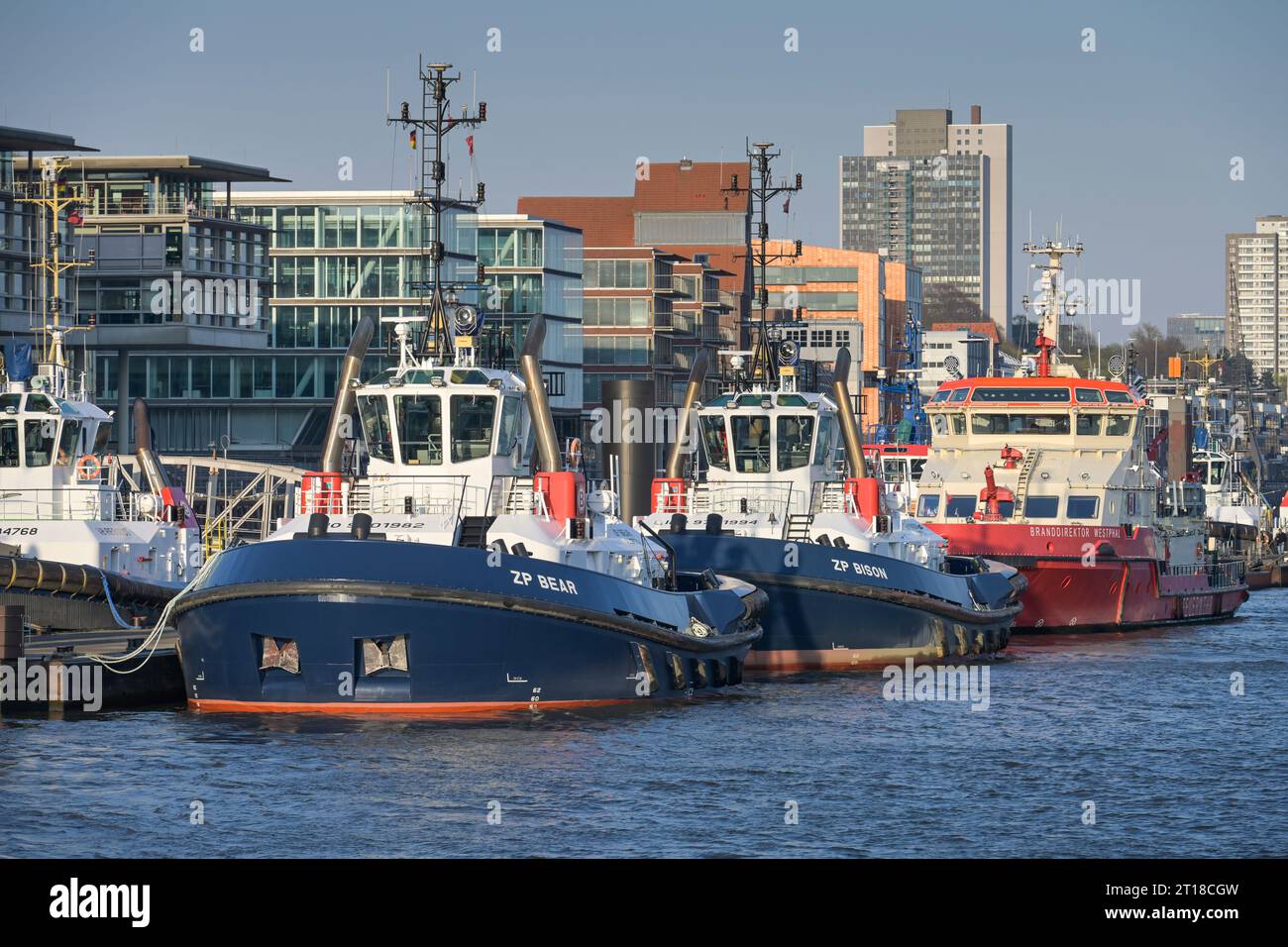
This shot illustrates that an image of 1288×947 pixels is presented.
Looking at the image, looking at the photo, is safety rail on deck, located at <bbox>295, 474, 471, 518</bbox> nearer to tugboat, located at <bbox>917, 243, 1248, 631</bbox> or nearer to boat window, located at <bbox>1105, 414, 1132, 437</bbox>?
tugboat, located at <bbox>917, 243, 1248, 631</bbox>

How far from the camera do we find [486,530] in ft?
96.6

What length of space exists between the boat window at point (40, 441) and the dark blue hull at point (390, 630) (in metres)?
10.1

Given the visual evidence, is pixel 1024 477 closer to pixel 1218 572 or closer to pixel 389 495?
pixel 1218 572

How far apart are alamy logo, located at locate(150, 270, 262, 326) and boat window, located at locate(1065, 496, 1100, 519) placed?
41426mm

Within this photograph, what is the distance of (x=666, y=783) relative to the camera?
2448 centimetres

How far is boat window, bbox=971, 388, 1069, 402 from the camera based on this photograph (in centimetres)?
5144

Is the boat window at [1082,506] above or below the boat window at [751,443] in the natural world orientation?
below

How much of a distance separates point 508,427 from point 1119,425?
2409 cm

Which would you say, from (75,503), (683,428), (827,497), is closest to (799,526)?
(827,497)

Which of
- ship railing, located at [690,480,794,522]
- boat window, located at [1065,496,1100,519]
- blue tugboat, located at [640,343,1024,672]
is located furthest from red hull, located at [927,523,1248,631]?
ship railing, located at [690,480,794,522]

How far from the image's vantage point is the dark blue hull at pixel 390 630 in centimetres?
2684

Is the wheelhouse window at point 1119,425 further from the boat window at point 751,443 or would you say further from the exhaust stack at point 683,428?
the boat window at point 751,443
